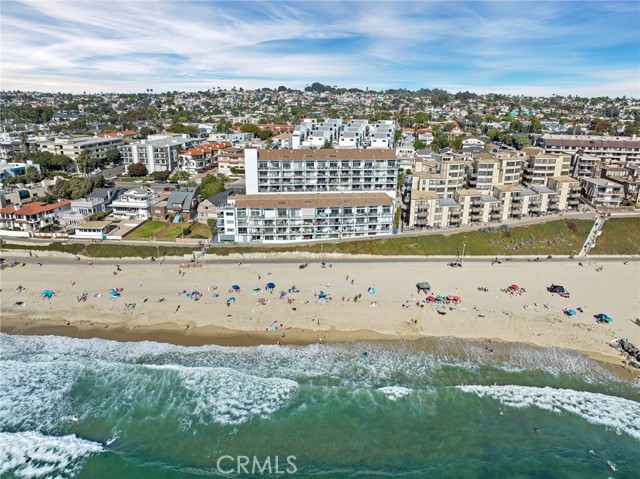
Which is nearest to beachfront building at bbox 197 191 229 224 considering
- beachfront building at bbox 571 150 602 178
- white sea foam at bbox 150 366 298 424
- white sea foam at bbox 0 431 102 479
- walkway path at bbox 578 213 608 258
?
white sea foam at bbox 150 366 298 424

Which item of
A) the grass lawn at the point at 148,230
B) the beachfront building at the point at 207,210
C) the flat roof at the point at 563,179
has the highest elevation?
the flat roof at the point at 563,179

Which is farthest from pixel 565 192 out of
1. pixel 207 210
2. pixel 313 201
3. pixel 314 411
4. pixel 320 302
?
pixel 207 210

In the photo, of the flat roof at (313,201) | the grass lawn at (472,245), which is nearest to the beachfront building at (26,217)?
the grass lawn at (472,245)

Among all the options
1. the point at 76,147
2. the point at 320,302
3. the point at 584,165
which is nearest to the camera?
the point at 320,302

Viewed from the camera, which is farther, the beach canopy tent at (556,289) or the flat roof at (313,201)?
the flat roof at (313,201)

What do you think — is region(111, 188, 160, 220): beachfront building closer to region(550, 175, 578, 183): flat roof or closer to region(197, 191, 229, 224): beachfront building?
region(197, 191, 229, 224): beachfront building

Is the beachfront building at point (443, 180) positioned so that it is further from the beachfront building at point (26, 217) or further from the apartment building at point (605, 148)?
the beachfront building at point (26, 217)

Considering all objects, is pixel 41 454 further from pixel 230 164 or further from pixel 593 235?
pixel 230 164
